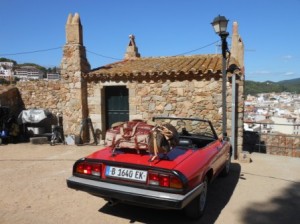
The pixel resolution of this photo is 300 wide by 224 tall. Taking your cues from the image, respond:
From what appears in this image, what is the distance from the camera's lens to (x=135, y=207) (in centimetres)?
439

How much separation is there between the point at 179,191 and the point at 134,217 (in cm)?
→ 112

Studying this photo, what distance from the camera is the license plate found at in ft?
11.5

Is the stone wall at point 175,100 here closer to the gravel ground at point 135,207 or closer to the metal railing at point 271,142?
the gravel ground at point 135,207

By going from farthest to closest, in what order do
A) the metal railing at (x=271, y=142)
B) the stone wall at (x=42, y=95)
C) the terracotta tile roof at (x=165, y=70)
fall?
the stone wall at (x=42, y=95) < the metal railing at (x=271, y=142) < the terracotta tile roof at (x=165, y=70)

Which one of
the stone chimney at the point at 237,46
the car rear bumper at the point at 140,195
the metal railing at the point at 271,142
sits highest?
the stone chimney at the point at 237,46

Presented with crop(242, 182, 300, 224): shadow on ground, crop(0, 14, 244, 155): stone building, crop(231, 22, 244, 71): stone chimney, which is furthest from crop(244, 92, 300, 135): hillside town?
crop(242, 182, 300, 224): shadow on ground

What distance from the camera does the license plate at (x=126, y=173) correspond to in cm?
349

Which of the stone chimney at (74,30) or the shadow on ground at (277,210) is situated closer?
the shadow on ground at (277,210)

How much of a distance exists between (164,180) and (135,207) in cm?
127

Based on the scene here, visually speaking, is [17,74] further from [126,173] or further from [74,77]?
[126,173]

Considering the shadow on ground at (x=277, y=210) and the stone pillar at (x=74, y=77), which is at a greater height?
the stone pillar at (x=74, y=77)

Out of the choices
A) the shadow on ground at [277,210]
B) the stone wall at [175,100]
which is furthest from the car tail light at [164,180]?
the stone wall at [175,100]

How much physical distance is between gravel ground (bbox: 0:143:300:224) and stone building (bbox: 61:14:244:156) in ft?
7.21

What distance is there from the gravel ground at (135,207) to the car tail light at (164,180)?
0.86 metres
